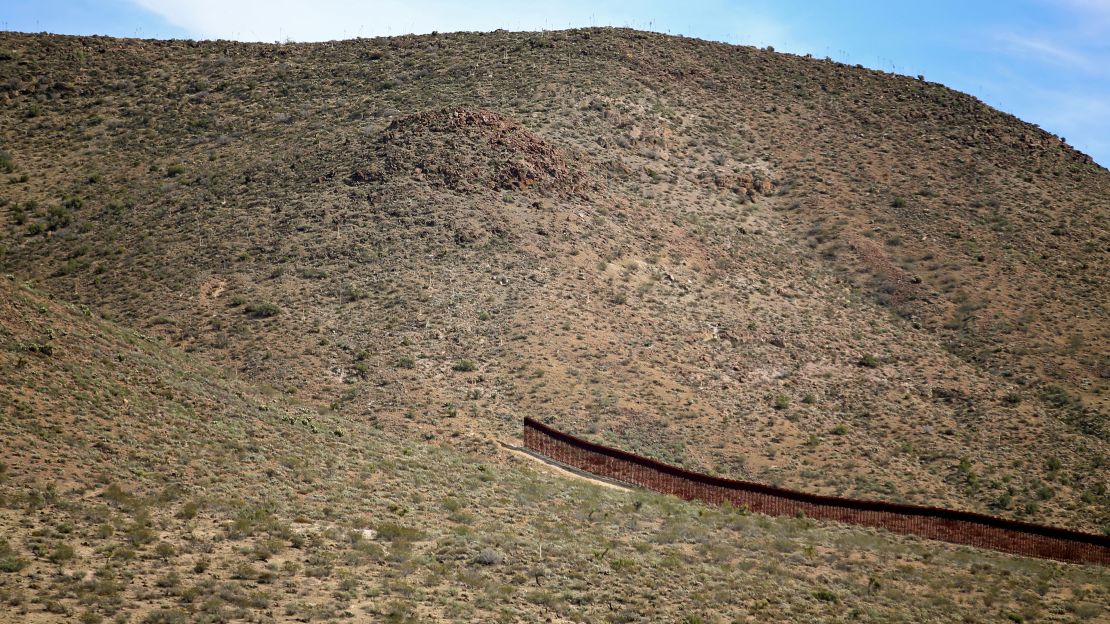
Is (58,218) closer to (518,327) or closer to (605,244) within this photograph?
(518,327)

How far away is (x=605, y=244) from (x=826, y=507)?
64.8ft

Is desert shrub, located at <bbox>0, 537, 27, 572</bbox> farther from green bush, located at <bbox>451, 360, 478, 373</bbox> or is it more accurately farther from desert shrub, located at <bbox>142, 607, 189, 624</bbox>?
green bush, located at <bbox>451, 360, 478, 373</bbox>

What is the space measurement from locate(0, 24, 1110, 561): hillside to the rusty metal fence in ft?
5.89

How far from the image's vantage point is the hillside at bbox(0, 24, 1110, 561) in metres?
39.8

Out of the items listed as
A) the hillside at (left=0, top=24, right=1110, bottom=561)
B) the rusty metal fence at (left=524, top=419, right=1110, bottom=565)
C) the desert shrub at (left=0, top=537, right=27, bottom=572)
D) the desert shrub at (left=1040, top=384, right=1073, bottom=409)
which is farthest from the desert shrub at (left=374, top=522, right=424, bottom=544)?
the desert shrub at (left=1040, top=384, right=1073, bottom=409)

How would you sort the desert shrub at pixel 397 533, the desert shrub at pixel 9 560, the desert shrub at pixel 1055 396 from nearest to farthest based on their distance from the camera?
the desert shrub at pixel 9 560 < the desert shrub at pixel 397 533 < the desert shrub at pixel 1055 396

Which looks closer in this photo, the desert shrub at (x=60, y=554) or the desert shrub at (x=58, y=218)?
the desert shrub at (x=60, y=554)

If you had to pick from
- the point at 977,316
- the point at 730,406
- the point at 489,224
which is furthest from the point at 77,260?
the point at 977,316

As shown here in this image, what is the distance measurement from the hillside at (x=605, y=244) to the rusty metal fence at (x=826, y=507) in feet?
5.89

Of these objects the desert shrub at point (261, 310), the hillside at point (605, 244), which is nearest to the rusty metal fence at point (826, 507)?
the hillside at point (605, 244)

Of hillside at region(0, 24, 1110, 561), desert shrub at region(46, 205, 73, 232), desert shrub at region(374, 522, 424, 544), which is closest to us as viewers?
desert shrub at region(374, 522, 424, 544)

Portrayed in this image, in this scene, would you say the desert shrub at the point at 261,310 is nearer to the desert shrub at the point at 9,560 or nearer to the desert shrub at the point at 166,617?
the desert shrub at the point at 9,560

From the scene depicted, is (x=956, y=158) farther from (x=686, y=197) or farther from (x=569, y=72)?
(x=569, y=72)

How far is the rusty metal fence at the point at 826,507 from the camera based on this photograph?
31141mm
